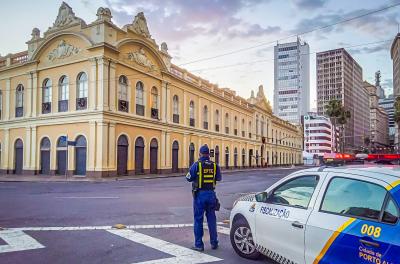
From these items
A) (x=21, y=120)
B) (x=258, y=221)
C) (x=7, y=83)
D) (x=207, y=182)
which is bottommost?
(x=258, y=221)

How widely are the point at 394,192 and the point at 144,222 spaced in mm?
6400

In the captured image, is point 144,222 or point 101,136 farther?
point 101,136

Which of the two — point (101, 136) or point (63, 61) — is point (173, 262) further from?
point (63, 61)

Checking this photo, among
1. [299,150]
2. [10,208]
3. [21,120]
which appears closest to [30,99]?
[21,120]

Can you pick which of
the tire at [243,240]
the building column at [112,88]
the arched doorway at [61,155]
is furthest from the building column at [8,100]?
the tire at [243,240]

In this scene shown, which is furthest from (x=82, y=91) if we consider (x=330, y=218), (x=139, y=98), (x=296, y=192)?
(x=330, y=218)

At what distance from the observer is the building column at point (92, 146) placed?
28.1 metres

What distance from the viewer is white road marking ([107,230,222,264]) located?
5481 mm

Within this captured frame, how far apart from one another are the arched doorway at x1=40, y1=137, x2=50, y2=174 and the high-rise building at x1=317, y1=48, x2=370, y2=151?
151m

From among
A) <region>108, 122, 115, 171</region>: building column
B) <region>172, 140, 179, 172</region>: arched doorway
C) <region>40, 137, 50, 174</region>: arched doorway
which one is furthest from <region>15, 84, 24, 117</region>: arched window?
<region>172, 140, 179, 172</region>: arched doorway

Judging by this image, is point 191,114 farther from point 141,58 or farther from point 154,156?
point 141,58

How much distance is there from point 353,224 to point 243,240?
2274mm

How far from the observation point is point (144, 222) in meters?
8.79

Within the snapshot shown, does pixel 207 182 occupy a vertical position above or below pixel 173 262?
above
